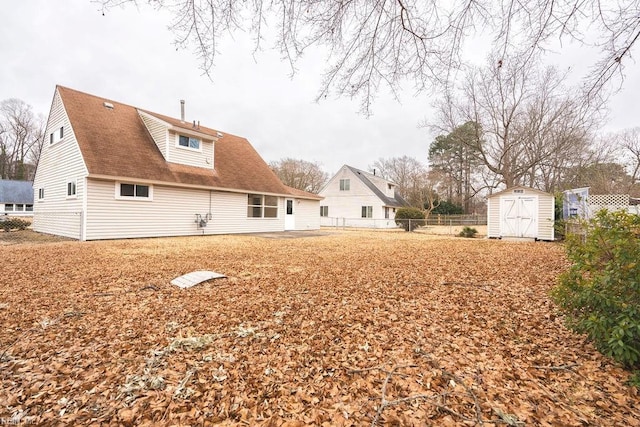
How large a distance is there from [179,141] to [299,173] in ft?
72.3

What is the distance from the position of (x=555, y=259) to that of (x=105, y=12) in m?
9.84

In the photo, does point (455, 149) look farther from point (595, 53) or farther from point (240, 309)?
point (240, 309)

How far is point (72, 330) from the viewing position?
3.02 m

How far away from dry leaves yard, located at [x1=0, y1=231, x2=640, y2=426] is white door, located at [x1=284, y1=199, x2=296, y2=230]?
Answer: 41.6 feet

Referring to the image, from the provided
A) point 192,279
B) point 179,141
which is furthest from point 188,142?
point 192,279

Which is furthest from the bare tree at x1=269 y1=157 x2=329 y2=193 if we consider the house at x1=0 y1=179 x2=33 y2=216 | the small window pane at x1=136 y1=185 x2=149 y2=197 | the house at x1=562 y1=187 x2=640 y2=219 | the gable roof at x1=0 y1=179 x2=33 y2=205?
the gable roof at x1=0 y1=179 x2=33 y2=205

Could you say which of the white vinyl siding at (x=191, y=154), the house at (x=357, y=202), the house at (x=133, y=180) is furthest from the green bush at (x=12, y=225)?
the house at (x=357, y=202)

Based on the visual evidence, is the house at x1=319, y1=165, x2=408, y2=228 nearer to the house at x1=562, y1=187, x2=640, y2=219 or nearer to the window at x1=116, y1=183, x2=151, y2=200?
the house at x1=562, y1=187, x2=640, y2=219

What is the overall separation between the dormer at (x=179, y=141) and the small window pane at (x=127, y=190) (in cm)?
234

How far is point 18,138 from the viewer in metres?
33.0

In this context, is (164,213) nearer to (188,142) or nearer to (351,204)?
(188,142)

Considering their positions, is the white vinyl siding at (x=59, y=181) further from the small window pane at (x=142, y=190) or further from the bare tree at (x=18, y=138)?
the bare tree at (x=18, y=138)

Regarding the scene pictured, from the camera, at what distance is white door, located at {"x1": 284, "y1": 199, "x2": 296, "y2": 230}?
1764 centimetres

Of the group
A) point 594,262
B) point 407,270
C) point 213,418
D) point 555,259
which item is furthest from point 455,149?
point 213,418
